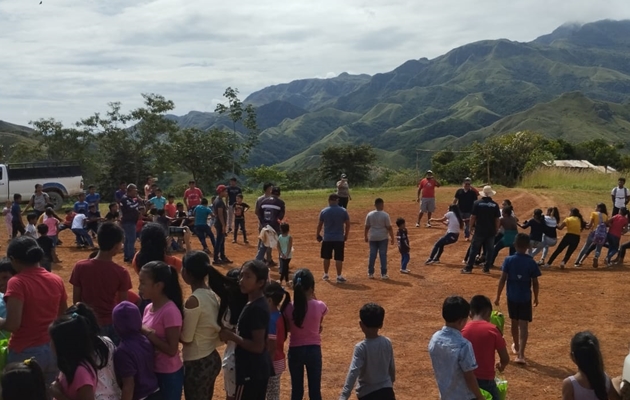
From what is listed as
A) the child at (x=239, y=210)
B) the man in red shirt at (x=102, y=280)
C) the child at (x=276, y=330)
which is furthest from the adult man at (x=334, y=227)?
the man in red shirt at (x=102, y=280)

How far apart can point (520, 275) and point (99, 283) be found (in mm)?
5148

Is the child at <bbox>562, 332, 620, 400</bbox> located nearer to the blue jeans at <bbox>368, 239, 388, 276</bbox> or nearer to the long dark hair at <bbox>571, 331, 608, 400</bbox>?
the long dark hair at <bbox>571, 331, 608, 400</bbox>

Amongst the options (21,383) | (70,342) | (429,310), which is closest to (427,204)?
(429,310)

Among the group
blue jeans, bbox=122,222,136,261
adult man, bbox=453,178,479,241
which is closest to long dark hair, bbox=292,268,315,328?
blue jeans, bbox=122,222,136,261

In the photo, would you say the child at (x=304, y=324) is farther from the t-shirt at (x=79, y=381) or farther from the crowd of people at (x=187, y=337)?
the t-shirt at (x=79, y=381)

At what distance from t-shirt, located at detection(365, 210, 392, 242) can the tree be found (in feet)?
141

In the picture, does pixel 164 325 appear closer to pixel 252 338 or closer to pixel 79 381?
pixel 252 338

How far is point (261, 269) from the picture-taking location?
5020 mm

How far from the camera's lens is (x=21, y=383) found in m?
3.60

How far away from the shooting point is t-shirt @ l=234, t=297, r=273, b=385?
484cm

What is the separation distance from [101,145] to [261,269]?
42.6m

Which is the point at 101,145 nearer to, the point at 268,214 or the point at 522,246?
the point at 268,214

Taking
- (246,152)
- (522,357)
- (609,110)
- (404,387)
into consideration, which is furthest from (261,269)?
(609,110)

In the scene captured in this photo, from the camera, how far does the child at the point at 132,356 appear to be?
4273 mm
